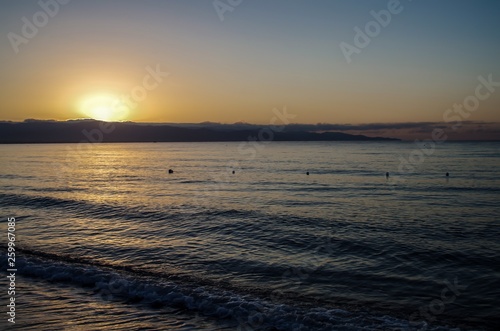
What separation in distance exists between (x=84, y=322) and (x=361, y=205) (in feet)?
73.3

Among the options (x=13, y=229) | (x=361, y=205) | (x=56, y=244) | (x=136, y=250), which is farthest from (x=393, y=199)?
(x=13, y=229)

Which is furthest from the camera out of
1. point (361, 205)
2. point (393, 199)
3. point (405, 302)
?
point (393, 199)

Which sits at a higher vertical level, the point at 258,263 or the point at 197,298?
the point at 197,298

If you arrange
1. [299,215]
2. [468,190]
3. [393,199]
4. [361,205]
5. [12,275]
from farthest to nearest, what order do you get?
[468,190] → [393,199] → [361,205] → [299,215] → [12,275]

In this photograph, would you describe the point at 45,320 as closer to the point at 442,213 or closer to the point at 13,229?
the point at 13,229

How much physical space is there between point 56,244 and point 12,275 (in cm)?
484

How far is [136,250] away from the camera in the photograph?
683 inches

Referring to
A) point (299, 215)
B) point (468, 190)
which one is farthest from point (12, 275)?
point (468, 190)

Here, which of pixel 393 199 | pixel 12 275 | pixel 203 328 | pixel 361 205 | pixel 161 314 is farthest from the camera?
pixel 393 199

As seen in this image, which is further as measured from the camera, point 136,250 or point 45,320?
point 136,250

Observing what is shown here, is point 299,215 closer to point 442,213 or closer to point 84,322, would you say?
point 442,213

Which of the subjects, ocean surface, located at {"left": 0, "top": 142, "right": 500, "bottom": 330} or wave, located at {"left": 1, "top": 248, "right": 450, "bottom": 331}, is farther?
ocean surface, located at {"left": 0, "top": 142, "right": 500, "bottom": 330}

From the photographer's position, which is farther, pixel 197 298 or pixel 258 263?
pixel 258 263

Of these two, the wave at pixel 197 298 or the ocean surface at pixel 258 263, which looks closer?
the wave at pixel 197 298
